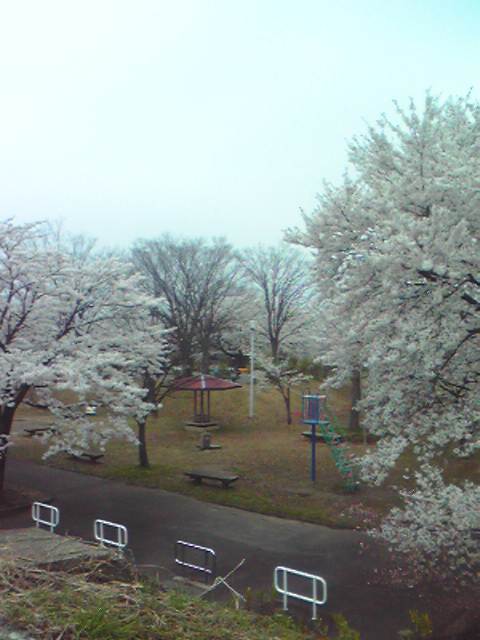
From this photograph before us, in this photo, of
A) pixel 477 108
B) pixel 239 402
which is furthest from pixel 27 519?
pixel 239 402

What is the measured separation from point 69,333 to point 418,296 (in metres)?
8.29

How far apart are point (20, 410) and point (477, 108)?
2901cm

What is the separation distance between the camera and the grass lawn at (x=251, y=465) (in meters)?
13.3

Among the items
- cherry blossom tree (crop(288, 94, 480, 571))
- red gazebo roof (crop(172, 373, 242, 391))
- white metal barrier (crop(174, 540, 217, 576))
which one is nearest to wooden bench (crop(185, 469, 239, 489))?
white metal barrier (crop(174, 540, 217, 576))

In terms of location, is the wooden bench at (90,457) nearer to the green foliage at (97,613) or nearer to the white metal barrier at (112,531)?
the white metal barrier at (112,531)

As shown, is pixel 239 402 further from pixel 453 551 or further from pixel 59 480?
pixel 453 551

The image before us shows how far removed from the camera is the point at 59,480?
53.3 ft

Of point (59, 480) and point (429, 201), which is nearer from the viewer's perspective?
point (429, 201)

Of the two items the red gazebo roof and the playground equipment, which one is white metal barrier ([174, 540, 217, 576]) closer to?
the playground equipment

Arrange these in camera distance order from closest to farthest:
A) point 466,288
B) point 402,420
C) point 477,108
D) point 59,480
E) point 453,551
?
point 453,551 < point 466,288 < point 402,420 < point 477,108 < point 59,480

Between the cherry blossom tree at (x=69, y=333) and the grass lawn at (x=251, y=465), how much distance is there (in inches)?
134

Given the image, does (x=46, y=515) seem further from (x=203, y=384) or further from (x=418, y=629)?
(x=203, y=384)

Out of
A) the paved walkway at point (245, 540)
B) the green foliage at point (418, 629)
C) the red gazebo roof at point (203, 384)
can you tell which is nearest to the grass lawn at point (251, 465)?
the paved walkway at point (245, 540)

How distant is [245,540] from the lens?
1100 cm
